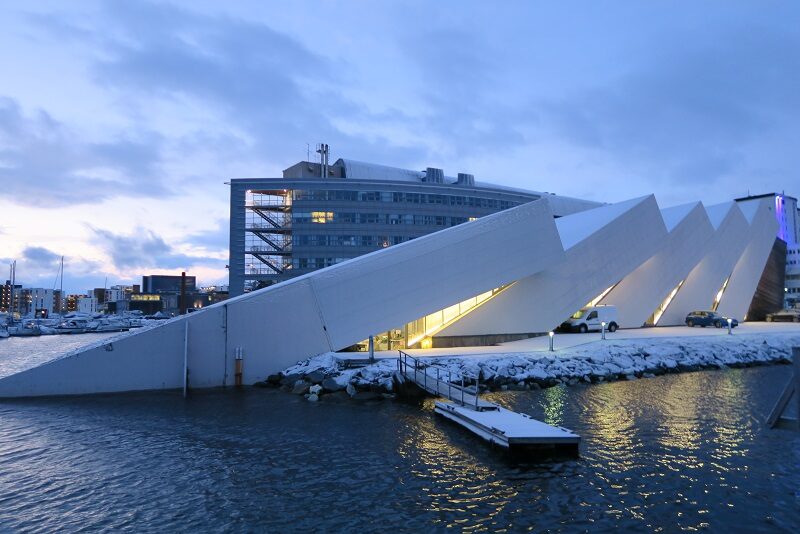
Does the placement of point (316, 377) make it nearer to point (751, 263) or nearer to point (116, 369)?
point (116, 369)

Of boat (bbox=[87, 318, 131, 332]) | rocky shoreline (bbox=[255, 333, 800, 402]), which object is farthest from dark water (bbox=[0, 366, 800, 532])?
boat (bbox=[87, 318, 131, 332])

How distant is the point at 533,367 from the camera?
22656 millimetres

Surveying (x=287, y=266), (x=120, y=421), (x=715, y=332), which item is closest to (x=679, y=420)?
(x=120, y=421)

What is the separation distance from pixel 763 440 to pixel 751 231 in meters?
38.1

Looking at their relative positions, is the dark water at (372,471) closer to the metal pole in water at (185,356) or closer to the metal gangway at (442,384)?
the metal gangway at (442,384)

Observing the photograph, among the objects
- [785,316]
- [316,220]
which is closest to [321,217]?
[316,220]

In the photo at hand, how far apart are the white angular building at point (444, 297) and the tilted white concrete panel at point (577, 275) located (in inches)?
2.7

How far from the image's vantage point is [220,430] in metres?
14.8

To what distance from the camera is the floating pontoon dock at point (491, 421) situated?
41.4ft

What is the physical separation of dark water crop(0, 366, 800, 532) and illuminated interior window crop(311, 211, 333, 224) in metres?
58.8

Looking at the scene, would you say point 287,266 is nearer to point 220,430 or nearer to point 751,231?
point 751,231

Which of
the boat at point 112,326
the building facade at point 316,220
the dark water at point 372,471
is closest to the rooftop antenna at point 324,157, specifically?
the building facade at point 316,220

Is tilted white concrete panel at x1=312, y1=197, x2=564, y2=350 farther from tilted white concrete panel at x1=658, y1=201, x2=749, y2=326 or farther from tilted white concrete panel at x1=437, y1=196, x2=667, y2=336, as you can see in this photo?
tilted white concrete panel at x1=658, y1=201, x2=749, y2=326

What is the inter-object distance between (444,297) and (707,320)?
24776 mm
